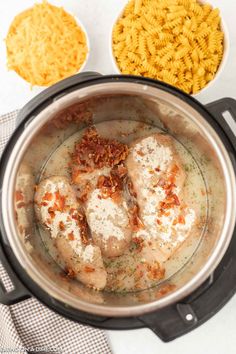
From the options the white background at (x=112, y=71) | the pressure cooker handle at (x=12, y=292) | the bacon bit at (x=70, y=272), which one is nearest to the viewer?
the pressure cooker handle at (x=12, y=292)

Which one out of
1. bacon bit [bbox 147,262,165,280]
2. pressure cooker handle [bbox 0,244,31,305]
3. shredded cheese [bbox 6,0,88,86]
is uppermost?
shredded cheese [bbox 6,0,88,86]

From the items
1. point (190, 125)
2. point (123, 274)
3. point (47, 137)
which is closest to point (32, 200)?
point (47, 137)

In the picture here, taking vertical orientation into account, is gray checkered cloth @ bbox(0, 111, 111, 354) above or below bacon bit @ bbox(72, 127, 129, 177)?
below

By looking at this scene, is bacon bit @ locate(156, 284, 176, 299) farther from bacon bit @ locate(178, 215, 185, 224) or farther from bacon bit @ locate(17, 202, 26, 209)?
bacon bit @ locate(17, 202, 26, 209)

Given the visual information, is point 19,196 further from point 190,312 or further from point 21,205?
point 190,312

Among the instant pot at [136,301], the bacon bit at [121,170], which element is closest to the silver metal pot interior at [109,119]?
the instant pot at [136,301]

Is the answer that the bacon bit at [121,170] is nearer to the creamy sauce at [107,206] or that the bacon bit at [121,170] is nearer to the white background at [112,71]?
the creamy sauce at [107,206]

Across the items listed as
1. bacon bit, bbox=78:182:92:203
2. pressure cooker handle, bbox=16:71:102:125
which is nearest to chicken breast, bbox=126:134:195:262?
bacon bit, bbox=78:182:92:203
